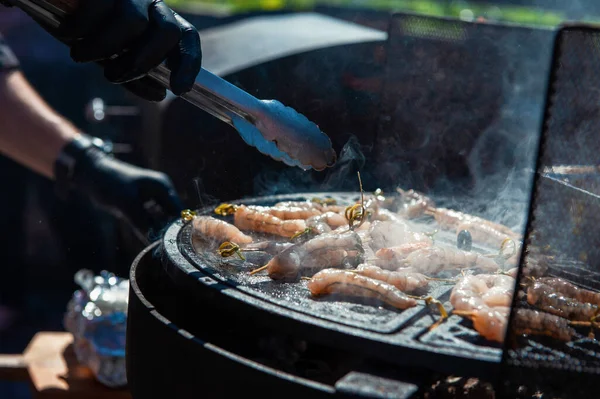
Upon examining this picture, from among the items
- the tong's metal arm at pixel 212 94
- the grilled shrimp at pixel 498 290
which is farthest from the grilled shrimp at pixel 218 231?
the grilled shrimp at pixel 498 290

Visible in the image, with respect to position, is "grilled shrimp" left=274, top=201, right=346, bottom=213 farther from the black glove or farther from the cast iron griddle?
the black glove

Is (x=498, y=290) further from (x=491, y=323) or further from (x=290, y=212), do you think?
(x=290, y=212)

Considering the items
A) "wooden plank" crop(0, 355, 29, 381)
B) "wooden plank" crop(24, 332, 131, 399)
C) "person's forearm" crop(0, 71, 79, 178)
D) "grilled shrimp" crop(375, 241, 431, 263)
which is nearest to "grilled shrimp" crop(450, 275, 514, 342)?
"grilled shrimp" crop(375, 241, 431, 263)

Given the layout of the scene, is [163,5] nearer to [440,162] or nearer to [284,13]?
[440,162]

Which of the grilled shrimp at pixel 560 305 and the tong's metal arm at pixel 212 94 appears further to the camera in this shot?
the tong's metal arm at pixel 212 94

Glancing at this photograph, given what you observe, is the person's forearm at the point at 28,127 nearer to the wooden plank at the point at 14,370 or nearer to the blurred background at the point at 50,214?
the blurred background at the point at 50,214

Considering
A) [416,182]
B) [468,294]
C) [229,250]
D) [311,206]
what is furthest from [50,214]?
[468,294]

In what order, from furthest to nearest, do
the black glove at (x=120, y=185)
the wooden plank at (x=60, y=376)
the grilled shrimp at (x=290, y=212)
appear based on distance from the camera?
1. the black glove at (x=120, y=185)
2. the wooden plank at (x=60, y=376)
3. the grilled shrimp at (x=290, y=212)

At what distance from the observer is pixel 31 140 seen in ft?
17.0

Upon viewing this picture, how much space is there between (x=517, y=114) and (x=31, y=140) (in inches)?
151

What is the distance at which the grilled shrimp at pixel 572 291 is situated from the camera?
2.48m

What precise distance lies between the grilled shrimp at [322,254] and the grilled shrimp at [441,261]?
0.23 meters

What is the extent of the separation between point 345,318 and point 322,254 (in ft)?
1.83

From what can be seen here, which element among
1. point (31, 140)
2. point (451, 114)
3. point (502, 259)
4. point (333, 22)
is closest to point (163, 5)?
point (502, 259)
